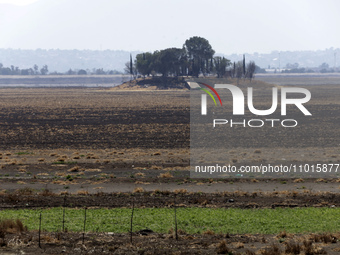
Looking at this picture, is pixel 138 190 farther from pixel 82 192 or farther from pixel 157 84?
pixel 157 84

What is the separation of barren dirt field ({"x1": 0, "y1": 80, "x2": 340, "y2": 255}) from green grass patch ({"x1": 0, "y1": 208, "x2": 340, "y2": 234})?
0.78 meters

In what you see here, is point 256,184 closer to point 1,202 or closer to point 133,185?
point 133,185

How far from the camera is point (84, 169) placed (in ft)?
109

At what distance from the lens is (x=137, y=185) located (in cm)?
2814

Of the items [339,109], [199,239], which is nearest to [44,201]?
[199,239]

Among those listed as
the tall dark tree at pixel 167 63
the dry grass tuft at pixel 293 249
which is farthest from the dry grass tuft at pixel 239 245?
the tall dark tree at pixel 167 63

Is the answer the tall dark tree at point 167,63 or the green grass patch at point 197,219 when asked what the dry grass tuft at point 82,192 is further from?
the tall dark tree at point 167,63

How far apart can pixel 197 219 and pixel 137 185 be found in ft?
26.7

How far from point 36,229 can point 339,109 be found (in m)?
67.6

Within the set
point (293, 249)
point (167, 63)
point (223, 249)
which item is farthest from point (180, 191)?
point (167, 63)

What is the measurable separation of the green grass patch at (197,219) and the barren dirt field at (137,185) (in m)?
0.78

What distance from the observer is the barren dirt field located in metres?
17.1

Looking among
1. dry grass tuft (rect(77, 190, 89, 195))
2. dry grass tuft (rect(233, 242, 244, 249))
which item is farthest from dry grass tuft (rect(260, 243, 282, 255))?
dry grass tuft (rect(77, 190, 89, 195))

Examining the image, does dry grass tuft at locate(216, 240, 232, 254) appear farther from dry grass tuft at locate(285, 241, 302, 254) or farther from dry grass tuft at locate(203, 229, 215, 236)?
dry grass tuft at locate(203, 229, 215, 236)
